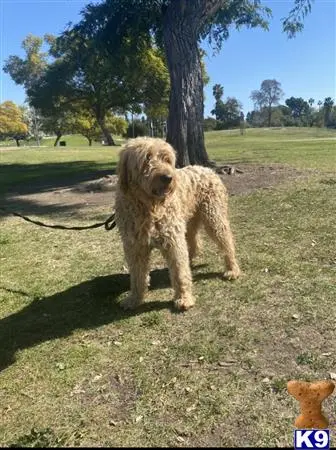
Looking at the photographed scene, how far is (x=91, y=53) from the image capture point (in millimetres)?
20344

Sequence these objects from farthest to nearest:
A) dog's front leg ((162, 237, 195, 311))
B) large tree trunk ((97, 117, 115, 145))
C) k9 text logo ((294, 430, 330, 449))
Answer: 1. large tree trunk ((97, 117, 115, 145))
2. dog's front leg ((162, 237, 195, 311))
3. k9 text logo ((294, 430, 330, 449))

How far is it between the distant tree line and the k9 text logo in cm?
8681

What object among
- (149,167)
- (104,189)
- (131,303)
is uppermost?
(149,167)

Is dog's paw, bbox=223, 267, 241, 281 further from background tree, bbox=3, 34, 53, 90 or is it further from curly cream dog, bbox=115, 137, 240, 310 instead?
background tree, bbox=3, 34, 53, 90

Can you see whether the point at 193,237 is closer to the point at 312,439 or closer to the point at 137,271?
the point at 137,271

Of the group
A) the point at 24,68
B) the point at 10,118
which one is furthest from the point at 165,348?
the point at 10,118

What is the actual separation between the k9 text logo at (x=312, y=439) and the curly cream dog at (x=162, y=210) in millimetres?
2239

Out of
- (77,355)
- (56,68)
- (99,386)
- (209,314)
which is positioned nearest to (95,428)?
(99,386)

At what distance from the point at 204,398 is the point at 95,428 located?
825mm

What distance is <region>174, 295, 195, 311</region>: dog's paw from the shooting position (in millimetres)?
4770

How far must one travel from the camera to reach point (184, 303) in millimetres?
4766

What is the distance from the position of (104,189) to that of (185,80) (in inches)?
160

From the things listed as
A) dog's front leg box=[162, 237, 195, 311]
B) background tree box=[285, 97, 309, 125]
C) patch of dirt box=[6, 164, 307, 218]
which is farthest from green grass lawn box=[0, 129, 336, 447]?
background tree box=[285, 97, 309, 125]

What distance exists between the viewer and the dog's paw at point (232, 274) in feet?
18.1
